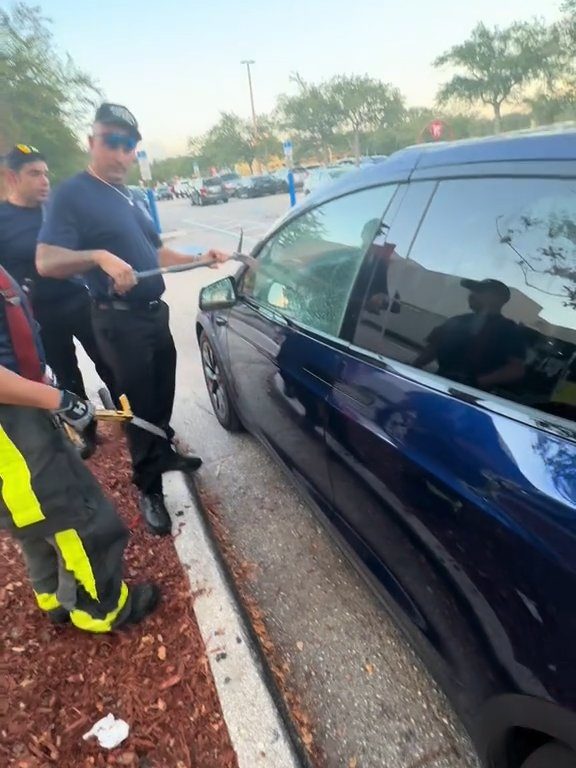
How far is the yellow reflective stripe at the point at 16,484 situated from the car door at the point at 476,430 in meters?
1.01

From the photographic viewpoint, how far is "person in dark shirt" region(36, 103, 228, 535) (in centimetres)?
233

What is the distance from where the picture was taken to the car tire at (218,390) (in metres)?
3.46

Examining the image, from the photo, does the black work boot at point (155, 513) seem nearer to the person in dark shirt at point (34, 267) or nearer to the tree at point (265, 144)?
the person in dark shirt at point (34, 267)

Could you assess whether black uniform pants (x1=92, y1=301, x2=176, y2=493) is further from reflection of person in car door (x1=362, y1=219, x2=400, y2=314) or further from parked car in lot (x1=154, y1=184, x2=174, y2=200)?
parked car in lot (x1=154, y1=184, x2=174, y2=200)

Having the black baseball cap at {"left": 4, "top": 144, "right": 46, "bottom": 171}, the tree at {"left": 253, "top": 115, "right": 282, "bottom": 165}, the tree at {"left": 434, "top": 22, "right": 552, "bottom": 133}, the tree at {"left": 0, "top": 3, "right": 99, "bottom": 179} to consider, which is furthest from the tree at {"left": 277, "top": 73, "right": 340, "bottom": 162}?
the black baseball cap at {"left": 4, "top": 144, "right": 46, "bottom": 171}

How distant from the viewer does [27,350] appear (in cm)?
181

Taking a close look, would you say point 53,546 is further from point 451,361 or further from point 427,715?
point 451,361

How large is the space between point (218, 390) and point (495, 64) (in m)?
37.2

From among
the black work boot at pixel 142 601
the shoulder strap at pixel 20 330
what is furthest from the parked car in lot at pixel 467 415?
the shoulder strap at pixel 20 330

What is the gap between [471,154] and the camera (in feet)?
4.77

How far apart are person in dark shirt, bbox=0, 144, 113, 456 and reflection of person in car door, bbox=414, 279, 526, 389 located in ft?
7.79

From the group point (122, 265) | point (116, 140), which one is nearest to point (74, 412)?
point (122, 265)

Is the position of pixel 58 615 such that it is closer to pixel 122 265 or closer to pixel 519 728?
pixel 122 265

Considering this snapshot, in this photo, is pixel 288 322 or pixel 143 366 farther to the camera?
pixel 143 366
